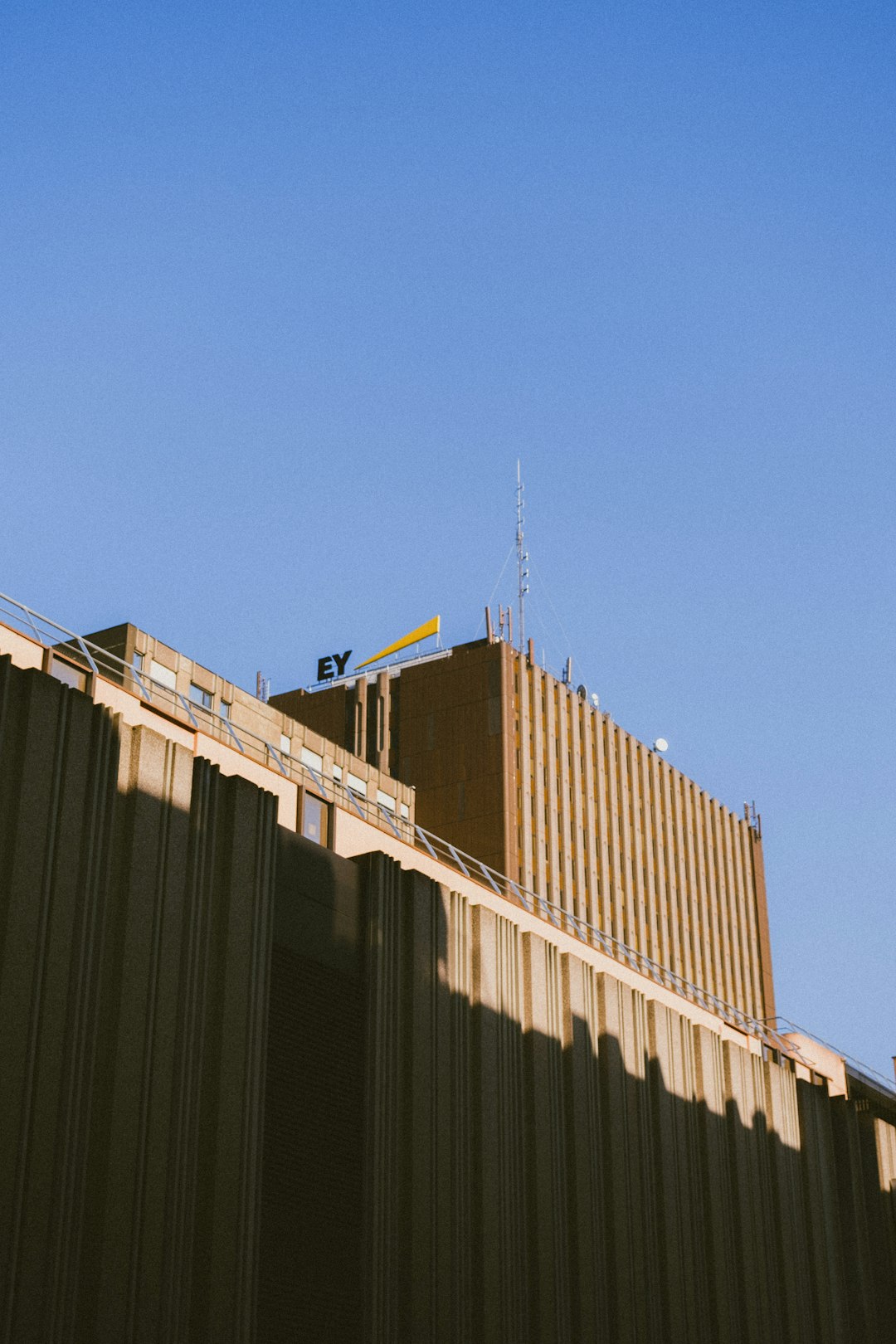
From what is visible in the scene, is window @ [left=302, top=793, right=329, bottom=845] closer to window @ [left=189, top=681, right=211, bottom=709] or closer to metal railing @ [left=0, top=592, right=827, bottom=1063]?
metal railing @ [left=0, top=592, right=827, bottom=1063]

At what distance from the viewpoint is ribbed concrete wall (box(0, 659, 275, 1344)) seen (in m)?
29.2

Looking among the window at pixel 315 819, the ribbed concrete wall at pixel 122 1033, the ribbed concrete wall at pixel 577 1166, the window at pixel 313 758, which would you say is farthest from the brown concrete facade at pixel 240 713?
the ribbed concrete wall at pixel 122 1033

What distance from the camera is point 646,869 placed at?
124938mm

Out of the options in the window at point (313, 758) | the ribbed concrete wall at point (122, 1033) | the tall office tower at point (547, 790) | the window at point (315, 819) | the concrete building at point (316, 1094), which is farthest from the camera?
the tall office tower at point (547, 790)

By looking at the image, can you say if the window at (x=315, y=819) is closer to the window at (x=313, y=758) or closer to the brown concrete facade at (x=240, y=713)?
the brown concrete facade at (x=240, y=713)

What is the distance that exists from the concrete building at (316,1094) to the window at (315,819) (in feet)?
0.86

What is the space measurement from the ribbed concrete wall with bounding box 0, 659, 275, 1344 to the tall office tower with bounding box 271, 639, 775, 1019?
7119 cm

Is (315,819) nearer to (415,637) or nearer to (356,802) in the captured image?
(356,802)

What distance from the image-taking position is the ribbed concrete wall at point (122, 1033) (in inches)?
1150

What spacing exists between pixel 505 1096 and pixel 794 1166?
18.1 m

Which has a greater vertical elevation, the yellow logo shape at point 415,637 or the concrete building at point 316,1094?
the yellow logo shape at point 415,637

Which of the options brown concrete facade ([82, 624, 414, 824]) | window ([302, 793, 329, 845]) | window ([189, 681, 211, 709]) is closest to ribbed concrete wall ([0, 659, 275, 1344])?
window ([302, 793, 329, 845])

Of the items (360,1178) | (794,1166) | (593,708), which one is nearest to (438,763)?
(593,708)

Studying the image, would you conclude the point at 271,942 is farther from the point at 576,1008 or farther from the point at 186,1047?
the point at 576,1008
